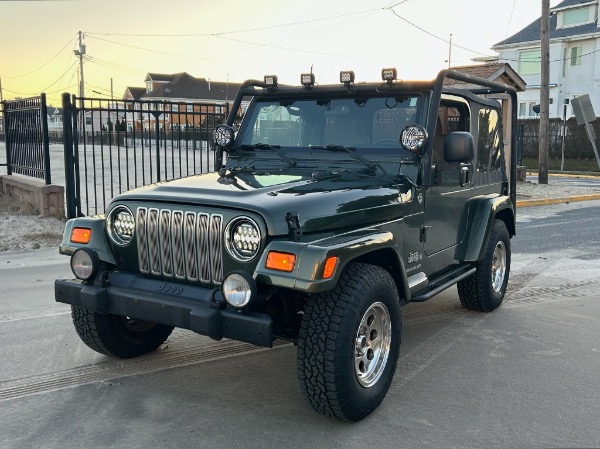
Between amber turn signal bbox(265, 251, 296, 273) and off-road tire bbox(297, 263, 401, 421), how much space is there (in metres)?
0.31

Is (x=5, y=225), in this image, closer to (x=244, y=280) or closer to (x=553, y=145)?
(x=244, y=280)

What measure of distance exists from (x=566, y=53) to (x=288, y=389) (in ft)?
141

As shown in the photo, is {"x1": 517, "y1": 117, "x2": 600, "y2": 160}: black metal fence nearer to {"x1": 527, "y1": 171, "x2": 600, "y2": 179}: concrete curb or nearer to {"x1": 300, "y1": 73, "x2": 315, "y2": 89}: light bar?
{"x1": 527, "y1": 171, "x2": 600, "y2": 179}: concrete curb

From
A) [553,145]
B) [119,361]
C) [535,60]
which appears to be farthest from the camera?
[535,60]

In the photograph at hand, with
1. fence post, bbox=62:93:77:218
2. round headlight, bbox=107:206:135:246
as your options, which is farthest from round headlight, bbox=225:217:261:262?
fence post, bbox=62:93:77:218

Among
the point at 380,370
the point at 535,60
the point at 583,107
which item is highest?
the point at 535,60

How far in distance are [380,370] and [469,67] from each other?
17179 mm

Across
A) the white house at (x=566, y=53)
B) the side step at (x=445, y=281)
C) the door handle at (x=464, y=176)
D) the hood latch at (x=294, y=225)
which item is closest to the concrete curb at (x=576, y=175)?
the white house at (x=566, y=53)

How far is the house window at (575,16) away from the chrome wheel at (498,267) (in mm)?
40852

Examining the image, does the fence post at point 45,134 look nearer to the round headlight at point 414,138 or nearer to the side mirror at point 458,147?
the round headlight at point 414,138

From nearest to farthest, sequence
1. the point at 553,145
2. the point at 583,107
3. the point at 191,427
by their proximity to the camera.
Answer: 1. the point at 191,427
2. the point at 583,107
3. the point at 553,145

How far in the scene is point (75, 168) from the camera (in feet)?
33.9

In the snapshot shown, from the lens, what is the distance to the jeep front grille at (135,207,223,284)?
11.9ft

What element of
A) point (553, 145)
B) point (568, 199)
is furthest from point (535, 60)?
point (568, 199)
